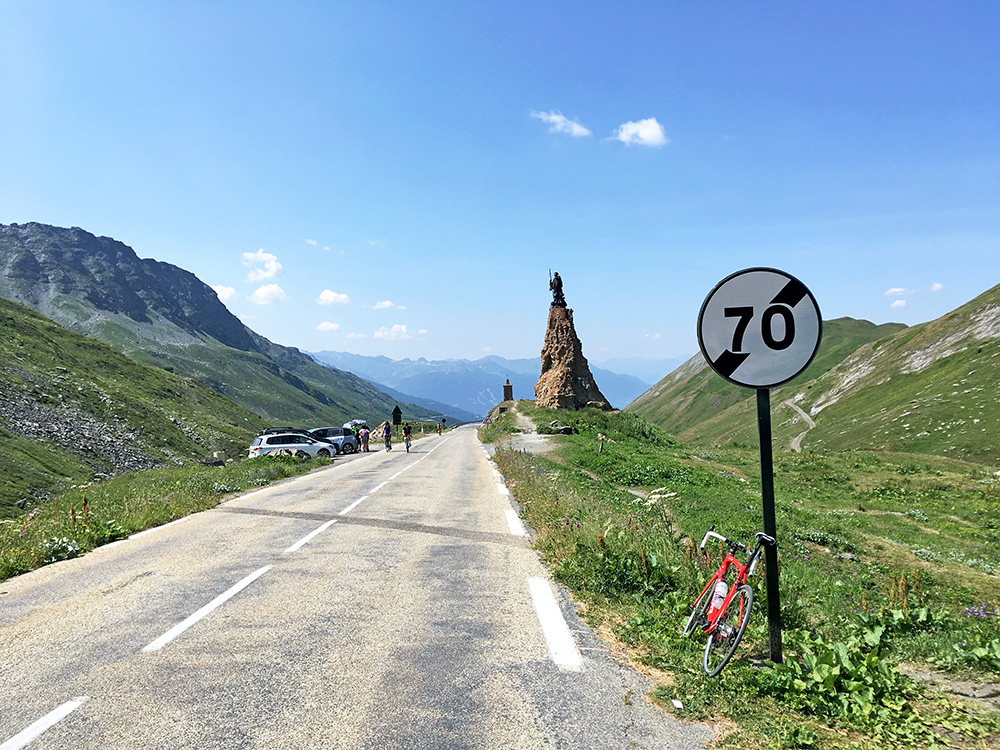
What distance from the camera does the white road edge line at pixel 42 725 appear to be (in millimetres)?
3867

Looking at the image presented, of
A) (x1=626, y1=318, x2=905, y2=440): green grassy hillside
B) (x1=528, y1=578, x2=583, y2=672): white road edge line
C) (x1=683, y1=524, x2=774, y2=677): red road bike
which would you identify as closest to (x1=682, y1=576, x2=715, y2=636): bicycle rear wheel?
(x1=683, y1=524, x2=774, y2=677): red road bike

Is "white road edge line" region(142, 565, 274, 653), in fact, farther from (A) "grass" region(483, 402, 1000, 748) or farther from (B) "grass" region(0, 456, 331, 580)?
(A) "grass" region(483, 402, 1000, 748)

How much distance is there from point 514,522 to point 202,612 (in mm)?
7094

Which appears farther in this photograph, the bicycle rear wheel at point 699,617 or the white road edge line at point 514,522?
the white road edge line at point 514,522

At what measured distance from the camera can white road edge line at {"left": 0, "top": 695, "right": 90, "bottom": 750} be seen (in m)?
3.87

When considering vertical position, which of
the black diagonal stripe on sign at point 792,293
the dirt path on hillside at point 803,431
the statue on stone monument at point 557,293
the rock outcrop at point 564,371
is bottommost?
the dirt path on hillside at point 803,431

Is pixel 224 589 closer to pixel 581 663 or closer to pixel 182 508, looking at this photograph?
pixel 581 663

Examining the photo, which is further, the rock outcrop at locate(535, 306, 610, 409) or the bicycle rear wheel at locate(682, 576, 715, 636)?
the rock outcrop at locate(535, 306, 610, 409)

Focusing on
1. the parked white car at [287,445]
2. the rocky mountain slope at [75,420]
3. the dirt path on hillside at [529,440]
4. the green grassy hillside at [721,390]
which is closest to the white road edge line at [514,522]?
the dirt path on hillside at [529,440]

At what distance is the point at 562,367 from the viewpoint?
59812mm

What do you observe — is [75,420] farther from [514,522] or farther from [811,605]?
[811,605]

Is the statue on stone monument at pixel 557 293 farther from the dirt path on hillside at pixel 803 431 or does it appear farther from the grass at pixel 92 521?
the grass at pixel 92 521

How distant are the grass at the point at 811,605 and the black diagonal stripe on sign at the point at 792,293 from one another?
2.74 metres

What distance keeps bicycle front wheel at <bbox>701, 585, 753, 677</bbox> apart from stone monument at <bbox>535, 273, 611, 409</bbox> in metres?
51.9
